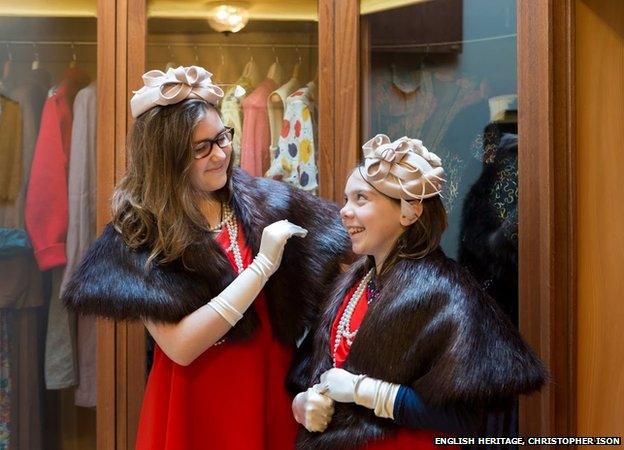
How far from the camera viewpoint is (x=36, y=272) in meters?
2.56

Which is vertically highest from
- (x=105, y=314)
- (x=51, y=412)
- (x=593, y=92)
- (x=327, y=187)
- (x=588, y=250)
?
(x=593, y=92)

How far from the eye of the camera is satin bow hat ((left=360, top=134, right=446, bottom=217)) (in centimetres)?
166

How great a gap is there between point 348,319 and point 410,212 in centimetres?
25

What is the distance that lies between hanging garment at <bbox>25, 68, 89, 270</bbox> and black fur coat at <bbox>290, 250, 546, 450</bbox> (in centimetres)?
118

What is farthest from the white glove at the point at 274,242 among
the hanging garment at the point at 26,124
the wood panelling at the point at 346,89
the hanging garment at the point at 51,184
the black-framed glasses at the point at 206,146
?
the hanging garment at the point at 26,124

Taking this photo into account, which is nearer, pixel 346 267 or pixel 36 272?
pixel 346 267

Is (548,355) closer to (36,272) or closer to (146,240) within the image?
(146,240)

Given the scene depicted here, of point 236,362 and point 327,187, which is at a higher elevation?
point 327,187

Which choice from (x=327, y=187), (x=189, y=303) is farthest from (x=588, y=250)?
(x=189, y=303)

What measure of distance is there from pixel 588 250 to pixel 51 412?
1584 millimetres

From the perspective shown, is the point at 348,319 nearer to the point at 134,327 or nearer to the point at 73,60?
the point at 134,327

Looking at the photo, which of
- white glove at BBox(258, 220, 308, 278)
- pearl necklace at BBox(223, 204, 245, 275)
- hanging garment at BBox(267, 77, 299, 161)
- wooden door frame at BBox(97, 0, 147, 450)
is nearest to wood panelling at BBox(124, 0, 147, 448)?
wooden door frame at BBox(97, 0, 147, 450)

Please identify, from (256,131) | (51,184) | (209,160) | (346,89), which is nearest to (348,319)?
(209,160)

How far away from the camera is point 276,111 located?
2.49 metres
